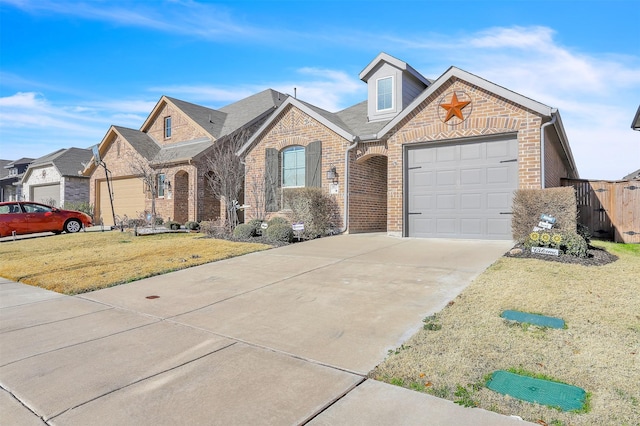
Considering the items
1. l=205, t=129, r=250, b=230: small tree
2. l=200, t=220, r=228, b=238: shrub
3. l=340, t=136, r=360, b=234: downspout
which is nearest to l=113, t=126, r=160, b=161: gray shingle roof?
l=205, t=129, r=250, b=230: small tree

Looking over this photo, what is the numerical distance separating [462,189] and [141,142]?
1821 cm

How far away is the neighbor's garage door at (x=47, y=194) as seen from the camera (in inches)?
1073

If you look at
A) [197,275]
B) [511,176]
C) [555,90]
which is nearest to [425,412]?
[197,275]

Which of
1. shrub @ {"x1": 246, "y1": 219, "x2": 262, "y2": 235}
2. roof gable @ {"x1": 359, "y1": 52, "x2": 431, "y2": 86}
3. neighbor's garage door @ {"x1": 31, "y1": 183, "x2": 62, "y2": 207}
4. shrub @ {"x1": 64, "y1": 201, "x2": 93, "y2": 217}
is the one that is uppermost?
roof gable @ {"x1": 359, "y1": 52, "x2": 431, "y2": 86}

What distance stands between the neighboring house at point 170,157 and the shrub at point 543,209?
13548 mm

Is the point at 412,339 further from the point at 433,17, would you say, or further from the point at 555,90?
the point at 555,90

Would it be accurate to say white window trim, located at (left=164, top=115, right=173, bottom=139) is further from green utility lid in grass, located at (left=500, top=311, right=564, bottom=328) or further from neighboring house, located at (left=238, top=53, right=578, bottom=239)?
green utility lid in grass, located at (left=500, top=311, right=564, bottom=328)

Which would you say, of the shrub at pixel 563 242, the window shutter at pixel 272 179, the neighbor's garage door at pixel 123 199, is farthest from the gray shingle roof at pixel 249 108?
the shrub at pixel 563 242

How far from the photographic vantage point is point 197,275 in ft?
23.1

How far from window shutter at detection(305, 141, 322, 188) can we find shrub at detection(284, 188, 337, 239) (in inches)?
49.4

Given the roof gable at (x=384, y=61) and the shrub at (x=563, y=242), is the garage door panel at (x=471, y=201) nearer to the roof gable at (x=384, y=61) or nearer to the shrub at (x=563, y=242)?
the shrub at (x=563, y=242)

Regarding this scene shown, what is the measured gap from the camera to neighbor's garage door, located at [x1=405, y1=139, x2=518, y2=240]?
9438mm

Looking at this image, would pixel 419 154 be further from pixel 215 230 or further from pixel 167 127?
pixel 167 127

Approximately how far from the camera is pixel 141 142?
21.0m
